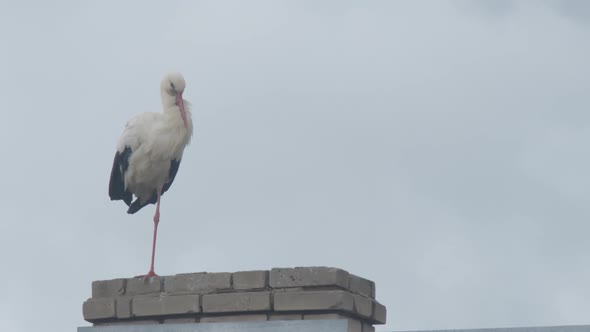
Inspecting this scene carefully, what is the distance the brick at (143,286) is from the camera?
268 inches

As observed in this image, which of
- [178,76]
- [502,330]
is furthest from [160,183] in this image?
[502,330]

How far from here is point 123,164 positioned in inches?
340

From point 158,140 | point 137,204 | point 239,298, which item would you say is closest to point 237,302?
point 239,298

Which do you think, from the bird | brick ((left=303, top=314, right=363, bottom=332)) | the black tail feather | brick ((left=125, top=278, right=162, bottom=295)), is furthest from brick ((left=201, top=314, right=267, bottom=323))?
the black tail feather

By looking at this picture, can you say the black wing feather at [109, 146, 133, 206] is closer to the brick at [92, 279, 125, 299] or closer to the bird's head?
the bird's head

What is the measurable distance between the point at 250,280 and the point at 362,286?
647 millimetres

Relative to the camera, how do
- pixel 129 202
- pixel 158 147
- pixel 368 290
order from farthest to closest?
pixel 129 202
pixel 158 147
pixel 368 290

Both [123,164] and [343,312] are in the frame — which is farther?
[123,164]

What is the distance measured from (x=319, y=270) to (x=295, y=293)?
181 mm

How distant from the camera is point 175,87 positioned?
853 centimetres

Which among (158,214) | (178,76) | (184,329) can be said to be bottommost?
(184,329)

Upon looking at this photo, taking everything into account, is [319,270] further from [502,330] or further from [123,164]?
[123,164]

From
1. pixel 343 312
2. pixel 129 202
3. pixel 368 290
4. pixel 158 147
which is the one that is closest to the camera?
pixel 343 312

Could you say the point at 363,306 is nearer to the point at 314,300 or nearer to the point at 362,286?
the point at 362,286
